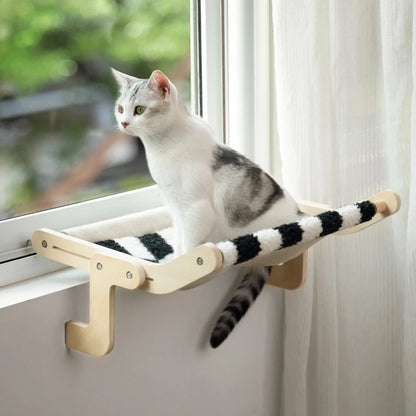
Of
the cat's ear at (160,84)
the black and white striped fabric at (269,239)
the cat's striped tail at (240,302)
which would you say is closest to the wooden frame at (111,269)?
the black and white striped fabric at (269,239)

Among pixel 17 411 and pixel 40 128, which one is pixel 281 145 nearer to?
pixel 40 128

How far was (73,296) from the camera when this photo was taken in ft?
4.13

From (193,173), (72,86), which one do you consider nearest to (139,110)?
(193,173)

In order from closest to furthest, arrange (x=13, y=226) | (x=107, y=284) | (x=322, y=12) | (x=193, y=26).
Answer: (x=107, y=284), (x=13, y=226), (x=322, y=12), (x=193, y=26)

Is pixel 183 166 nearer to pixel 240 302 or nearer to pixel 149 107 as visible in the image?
pixel 149 107

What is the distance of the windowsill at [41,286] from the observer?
1.21 metres

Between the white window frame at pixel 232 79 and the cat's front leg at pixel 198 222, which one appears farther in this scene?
the white window frame at pixel 232 79

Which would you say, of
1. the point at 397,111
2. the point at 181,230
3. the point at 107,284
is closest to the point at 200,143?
the point at 181,230

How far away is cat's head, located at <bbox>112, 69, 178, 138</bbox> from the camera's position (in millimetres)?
1207

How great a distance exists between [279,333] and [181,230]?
490mm

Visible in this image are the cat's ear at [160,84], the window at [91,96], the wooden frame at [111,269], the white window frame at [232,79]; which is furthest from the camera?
the white window frame at [232,79]

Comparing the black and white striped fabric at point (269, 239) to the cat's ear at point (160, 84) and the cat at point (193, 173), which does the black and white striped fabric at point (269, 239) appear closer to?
the cat at point (193, 173)

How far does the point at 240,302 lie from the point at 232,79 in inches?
19.4

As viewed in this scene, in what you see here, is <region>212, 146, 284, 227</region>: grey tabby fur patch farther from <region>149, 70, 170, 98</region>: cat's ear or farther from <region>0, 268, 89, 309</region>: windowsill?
<region>0, 268, 89, 309</region>: windowsill
